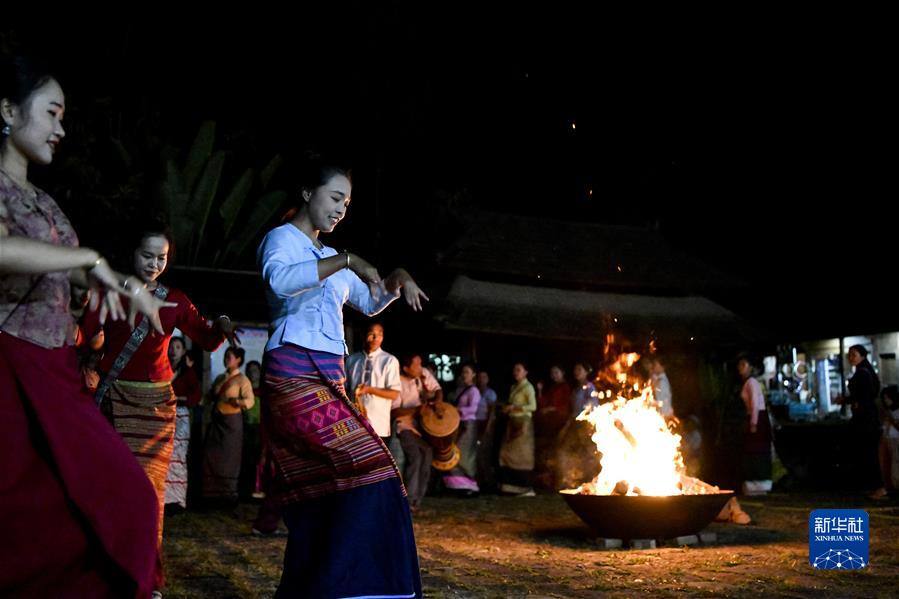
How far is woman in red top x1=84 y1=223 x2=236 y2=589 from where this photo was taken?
4883 millimetres

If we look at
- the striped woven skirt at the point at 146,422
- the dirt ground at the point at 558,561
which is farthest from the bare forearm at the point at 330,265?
the dirt ground at the point at 558,561

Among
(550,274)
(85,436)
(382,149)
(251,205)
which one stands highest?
(382,149)

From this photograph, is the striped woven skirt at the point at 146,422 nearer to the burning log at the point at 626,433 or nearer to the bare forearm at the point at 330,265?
the bare forearm at the point at 330,265

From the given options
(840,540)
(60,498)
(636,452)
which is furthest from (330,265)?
(636,452)

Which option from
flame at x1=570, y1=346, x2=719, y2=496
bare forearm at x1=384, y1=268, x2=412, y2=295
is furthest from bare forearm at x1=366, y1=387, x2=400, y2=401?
bare forearm at x1=384, y1=268, x2=412, y2=295

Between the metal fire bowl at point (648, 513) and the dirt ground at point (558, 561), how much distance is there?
19 centimetres

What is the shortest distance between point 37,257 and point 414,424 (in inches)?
390

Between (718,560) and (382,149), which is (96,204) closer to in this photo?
(382,149)

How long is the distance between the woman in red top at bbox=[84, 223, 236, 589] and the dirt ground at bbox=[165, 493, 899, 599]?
1126mm

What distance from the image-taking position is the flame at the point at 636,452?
8.38 meters

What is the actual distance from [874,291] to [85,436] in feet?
90.3

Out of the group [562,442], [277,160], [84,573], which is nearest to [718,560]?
[84,573]

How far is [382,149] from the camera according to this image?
24.6 metres

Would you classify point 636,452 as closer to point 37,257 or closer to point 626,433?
point 626,433
